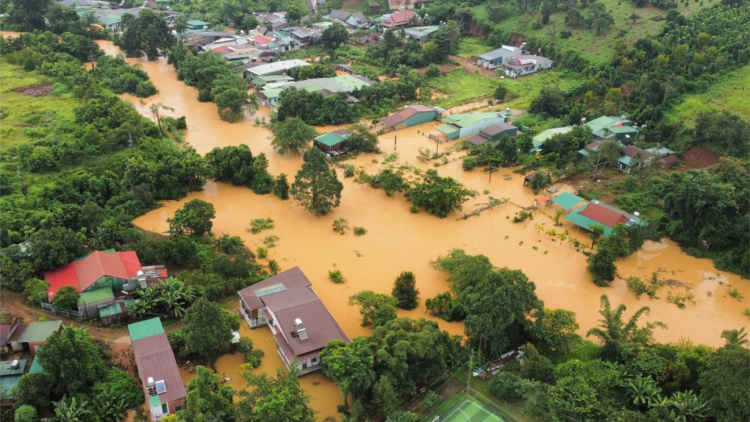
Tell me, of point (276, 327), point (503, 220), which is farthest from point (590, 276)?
point (276, 327)

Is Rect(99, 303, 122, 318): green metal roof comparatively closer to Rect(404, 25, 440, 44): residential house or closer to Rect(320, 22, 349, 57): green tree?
Rect(320, 22, 349, 57): green tree

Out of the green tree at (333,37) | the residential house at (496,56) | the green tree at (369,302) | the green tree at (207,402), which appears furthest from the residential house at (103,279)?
the residential house at (496,56)

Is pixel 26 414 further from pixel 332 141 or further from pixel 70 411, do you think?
pixel 332 141

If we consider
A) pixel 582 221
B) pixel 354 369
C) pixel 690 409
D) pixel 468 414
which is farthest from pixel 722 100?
pixel 354 369

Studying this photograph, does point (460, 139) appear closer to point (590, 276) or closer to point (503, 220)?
point (503, 220)

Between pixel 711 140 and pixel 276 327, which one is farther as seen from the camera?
pixel 711 140

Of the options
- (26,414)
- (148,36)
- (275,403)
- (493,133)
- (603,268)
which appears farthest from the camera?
(148,36)

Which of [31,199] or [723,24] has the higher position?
[723,24]
